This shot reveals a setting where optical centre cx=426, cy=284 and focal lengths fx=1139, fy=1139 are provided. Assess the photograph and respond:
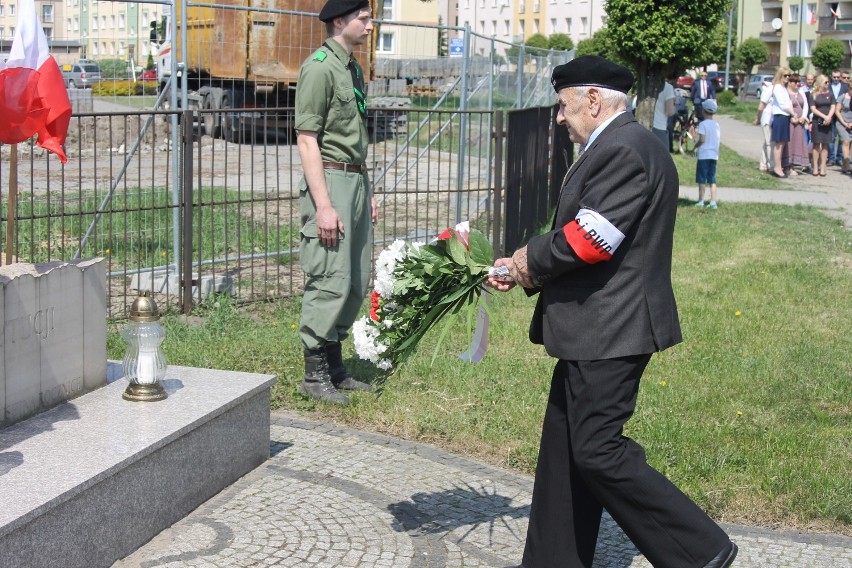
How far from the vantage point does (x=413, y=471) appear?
5.48 m

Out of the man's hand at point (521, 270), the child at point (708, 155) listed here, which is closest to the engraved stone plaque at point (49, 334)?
the man's hand at point (521, 270)

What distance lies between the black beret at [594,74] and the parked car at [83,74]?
5.23 m

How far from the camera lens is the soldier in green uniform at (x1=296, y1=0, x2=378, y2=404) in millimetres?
5938

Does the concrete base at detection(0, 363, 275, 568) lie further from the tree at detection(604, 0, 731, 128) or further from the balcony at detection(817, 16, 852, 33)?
the balcony at detection(817, 16, 852, 33)

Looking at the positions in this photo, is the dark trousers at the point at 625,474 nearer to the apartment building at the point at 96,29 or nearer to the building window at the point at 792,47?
the apartment building at the point at 96,29

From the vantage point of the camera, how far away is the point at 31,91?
462 cm

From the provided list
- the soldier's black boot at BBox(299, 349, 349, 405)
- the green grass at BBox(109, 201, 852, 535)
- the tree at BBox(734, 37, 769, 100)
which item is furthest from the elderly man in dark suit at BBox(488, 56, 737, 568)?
the tree at BBox(734, 37, 769, 100)

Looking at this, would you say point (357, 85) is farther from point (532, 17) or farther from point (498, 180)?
point (532, 17)

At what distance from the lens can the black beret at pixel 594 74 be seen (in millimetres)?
3902

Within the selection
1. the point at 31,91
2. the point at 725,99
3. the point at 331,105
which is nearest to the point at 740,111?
the point at 725,99

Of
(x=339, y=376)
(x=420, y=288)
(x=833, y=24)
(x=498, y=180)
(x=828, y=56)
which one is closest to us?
(x=420, y=288)

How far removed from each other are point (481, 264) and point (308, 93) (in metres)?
1.97

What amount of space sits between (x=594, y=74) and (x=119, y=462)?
7.19 ft

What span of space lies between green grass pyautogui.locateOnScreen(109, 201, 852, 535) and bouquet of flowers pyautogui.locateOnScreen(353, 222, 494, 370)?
0.61 m
